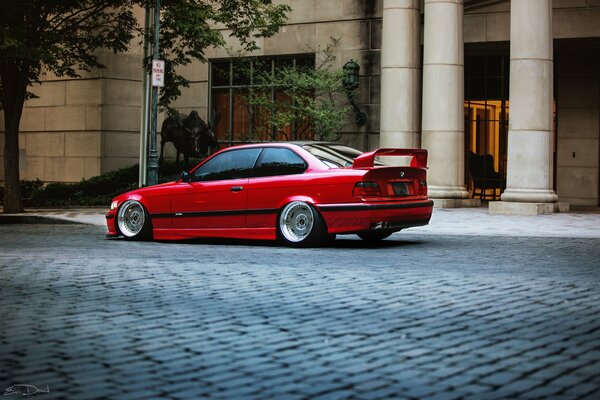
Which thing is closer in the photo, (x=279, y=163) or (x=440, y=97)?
(x=279, y=163)

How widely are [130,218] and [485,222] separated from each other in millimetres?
7368

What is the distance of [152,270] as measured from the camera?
33.9 ft

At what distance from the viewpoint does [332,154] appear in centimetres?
1383

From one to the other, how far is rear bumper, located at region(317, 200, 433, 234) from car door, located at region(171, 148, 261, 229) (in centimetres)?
149

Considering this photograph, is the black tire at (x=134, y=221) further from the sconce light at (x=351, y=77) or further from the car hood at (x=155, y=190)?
the sconce light at (x=351, y=77)

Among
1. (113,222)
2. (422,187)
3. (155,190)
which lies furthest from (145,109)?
(422,187)

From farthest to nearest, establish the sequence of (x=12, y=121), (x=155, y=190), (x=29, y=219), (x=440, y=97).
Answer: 1. (x=12, y=121)
2. (x=440, y=97)
3. (x=29, y=219)
4. (x=155, y=190)

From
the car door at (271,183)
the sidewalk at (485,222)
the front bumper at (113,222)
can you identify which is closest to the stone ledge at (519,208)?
the sidewalk at (485,222)

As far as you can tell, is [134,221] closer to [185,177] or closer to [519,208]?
[185,177]

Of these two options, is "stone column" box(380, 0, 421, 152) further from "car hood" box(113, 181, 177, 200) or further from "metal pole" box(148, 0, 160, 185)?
"car hood" box(113, 181, 177, 200)

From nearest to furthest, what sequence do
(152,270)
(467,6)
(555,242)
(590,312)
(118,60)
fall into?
1. (590,312)
2. (152,270)
3. (555,242)
4. (467,6)
5. (118,60)

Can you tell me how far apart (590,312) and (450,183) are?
16.1m

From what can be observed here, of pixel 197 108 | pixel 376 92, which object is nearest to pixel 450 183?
pixel 376 92

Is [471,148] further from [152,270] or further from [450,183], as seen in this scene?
[152,270]
